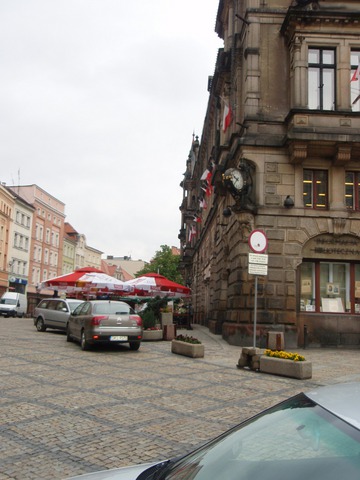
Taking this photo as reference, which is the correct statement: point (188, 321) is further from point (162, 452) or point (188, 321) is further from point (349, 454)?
point (349, 454)

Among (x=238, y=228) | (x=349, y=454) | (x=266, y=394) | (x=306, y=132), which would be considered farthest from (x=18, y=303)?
(x=349, y=454)

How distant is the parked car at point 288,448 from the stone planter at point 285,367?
886 cm

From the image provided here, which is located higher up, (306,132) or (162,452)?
(306,132)

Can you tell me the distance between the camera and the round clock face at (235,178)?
1798cm

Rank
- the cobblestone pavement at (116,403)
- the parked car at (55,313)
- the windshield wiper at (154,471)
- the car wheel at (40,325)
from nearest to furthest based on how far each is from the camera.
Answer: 1. the windshield wiper at (154,471)
2. the cobblestone pavement at (116,403)
3. the parked car at (55,313)
4. the car wheel at (40,325)

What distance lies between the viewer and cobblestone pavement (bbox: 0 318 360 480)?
17.0ft

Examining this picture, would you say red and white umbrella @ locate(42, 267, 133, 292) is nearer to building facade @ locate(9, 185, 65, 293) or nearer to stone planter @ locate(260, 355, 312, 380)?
stone planter @ locate(260, 355, 312, 380)

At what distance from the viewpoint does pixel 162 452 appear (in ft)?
17.4

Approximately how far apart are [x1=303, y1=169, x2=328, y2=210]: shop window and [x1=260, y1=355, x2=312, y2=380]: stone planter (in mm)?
8495

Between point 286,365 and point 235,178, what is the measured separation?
337 inches

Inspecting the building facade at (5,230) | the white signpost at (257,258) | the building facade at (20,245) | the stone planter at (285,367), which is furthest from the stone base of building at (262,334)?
the building facade at (20,245)

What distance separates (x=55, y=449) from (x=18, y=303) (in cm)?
4463

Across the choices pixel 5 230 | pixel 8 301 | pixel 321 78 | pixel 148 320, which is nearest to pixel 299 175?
pixel 321 78

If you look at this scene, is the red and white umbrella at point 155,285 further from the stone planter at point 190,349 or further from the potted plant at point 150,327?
the stone planter at point 190,349
